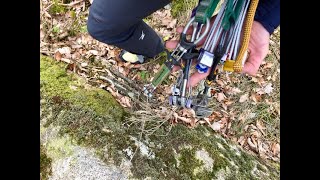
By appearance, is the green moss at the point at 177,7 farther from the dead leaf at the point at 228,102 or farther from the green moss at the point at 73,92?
the green moss at the point at 73,92

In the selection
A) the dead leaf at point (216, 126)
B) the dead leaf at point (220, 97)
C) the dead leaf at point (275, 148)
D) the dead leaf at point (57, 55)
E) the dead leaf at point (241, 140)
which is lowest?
the dead leaf at point (275, 148)

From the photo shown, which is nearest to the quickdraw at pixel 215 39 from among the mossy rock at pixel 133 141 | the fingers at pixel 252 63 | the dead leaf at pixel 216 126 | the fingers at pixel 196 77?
the fingers at pixel 196 77

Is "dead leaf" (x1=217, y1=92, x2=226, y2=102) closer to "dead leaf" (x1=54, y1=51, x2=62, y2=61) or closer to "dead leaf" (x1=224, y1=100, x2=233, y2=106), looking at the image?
"dead leaf" (x1=224, y1=100, x2=233, y2=106)

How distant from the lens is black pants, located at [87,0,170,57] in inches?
57.6

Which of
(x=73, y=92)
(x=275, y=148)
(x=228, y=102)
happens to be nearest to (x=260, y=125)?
(x=275, y=148)

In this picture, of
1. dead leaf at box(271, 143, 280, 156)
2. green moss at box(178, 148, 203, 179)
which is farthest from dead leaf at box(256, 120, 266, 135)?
green moss at box(178, 148, 203, 179)

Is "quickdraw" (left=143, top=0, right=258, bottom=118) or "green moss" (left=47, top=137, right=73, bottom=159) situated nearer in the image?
"quickdraw" (left=143, top=0, right=258, bottom=118)

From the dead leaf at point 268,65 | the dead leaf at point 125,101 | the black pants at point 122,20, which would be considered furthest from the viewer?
the dead leaf at point 268,65

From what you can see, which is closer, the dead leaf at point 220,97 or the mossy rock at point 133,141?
the mossy rock at point 133,141

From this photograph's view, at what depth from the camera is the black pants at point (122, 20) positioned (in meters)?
1.46

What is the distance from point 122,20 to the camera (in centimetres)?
154

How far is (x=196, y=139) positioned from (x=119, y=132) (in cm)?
53

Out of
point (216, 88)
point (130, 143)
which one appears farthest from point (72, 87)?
point (216, 88)

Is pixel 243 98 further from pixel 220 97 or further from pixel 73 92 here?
pixel 73 92
